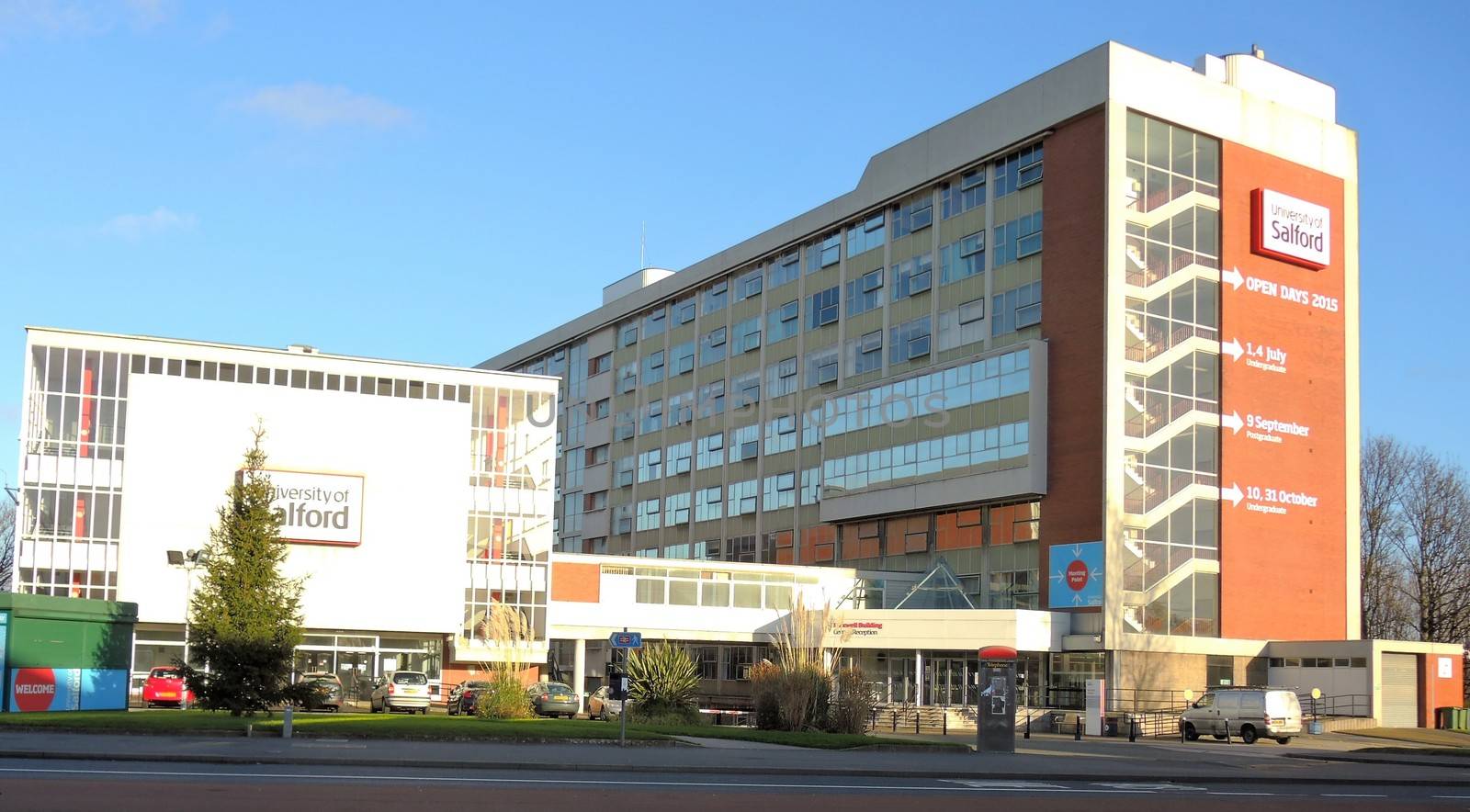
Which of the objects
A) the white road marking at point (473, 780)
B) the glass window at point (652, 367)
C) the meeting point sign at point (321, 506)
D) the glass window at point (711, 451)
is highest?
the glass window at point (652, 367)

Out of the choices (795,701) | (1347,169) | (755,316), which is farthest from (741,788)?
(755,316)

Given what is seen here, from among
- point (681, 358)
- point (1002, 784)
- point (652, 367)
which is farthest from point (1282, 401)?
point (1002, 784)

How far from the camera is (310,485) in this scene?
62281 millimetres

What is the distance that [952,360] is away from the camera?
227 ft

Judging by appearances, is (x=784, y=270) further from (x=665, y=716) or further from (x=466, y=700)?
(x=665, y=716)

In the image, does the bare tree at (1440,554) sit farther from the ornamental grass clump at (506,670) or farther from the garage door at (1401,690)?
the ornamental grass clump at (506,670)

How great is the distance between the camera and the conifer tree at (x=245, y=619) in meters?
36.7

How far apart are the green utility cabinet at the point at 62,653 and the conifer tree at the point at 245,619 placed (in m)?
2.89

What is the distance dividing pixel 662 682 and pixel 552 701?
748 cm

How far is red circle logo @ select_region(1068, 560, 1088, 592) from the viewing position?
61.6 metres

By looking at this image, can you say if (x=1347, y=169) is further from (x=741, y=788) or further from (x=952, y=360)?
(x=741, y=788)

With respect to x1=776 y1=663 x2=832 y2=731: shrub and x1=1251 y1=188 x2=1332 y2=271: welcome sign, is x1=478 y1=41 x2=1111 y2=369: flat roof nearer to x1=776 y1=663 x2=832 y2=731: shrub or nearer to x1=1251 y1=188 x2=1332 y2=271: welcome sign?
x1=1251 y1=188 x2=1332 y2=271: welcome sign

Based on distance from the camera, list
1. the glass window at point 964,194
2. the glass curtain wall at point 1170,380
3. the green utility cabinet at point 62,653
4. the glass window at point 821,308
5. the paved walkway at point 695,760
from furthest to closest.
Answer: the glass window at point 821,308, the glass window at point 964,194, the glass curtain wall at point 1170,380, the green utility cabinet at point 62,653, the paved walkway at point 695,760

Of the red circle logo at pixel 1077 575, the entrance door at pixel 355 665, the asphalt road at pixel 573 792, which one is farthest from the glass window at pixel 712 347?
the asphalt road at pixel 573 792
